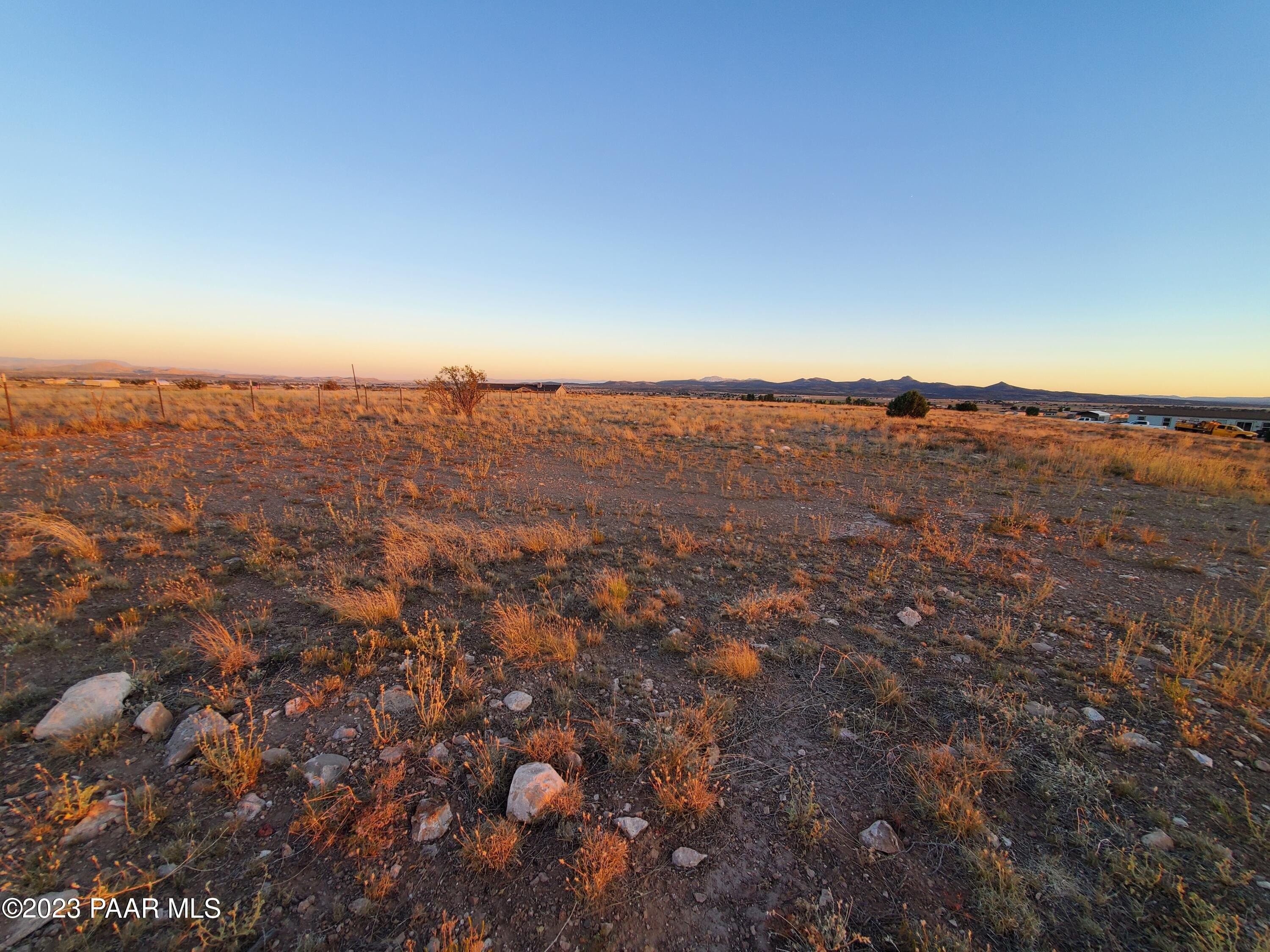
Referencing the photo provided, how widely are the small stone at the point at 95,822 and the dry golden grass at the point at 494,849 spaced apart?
1.72 meters

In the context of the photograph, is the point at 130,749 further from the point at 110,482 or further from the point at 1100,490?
the point at 1100,490

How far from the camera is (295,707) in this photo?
302 cm

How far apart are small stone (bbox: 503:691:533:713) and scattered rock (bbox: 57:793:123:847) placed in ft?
6.32

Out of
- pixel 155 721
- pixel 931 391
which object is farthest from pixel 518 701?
pixel 931 391

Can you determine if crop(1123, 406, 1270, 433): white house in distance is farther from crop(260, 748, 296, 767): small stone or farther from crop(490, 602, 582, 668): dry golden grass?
crop(260, 748, 296, 767): small stone

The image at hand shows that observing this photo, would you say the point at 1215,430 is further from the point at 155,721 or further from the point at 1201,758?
the point at 155,721

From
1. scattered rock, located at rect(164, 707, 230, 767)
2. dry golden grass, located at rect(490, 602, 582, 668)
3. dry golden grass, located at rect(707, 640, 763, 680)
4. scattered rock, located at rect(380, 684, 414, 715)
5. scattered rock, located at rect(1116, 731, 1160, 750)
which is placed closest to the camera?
scattered rock, located at rect(164, 707, 230, 767)

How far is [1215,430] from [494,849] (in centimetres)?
4613

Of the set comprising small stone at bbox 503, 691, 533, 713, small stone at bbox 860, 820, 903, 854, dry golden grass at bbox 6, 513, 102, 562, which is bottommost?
small stone at bbox 860, 820, 903, 854

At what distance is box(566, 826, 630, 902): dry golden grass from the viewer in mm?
2018

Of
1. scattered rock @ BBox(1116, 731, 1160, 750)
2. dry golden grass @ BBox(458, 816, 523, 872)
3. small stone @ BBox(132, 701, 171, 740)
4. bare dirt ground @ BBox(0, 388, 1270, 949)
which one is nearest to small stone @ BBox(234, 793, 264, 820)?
bare dirt ground @ BBox(0, 388, 1270, 949)

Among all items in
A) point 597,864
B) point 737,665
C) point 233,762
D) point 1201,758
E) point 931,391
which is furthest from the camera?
point 931,391

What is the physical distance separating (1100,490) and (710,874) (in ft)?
45.4

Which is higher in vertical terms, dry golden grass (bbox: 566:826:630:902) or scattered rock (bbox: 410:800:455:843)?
dry golden grass (bbox: 566:826:630:902)
